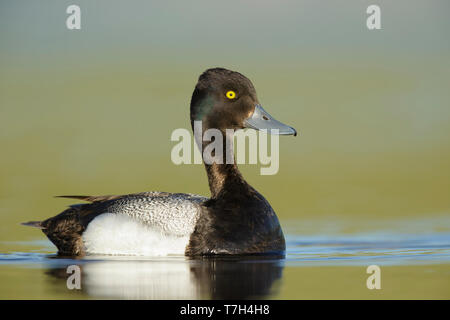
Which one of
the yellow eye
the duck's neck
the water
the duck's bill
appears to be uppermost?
the yellow eye

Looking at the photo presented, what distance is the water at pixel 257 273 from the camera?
7438 millimetres

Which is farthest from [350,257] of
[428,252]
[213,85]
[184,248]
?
[213,85]

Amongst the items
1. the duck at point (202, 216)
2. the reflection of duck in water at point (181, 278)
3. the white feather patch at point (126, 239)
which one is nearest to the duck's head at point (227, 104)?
the duck at point (202, 216)

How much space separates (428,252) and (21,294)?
4.53m

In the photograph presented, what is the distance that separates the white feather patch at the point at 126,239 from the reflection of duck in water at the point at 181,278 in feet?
1.35

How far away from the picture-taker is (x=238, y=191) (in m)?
10.2

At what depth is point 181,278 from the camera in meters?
8.09

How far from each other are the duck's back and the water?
0.25 metres

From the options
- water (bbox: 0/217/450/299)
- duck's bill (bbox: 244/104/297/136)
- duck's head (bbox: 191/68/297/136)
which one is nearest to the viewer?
water (bbox: 0/217/450/299)

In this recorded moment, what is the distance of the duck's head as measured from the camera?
34.1ft

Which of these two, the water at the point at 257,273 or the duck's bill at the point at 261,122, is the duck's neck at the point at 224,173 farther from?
the water at the point at 257,273

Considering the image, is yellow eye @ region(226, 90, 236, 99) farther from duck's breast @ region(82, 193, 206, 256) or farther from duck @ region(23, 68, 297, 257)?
duck's breast @ region(82, 193, 206, 256)

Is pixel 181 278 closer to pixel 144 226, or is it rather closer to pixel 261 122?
pixel 144 226

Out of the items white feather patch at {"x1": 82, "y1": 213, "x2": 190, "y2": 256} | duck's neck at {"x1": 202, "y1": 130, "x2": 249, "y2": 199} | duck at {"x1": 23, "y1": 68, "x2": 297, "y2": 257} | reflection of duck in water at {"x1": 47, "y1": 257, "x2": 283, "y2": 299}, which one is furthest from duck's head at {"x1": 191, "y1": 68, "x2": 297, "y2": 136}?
reflection of duck in water at {"x1": 47, "y1": 257, "x2": 283, "y2": 299}
